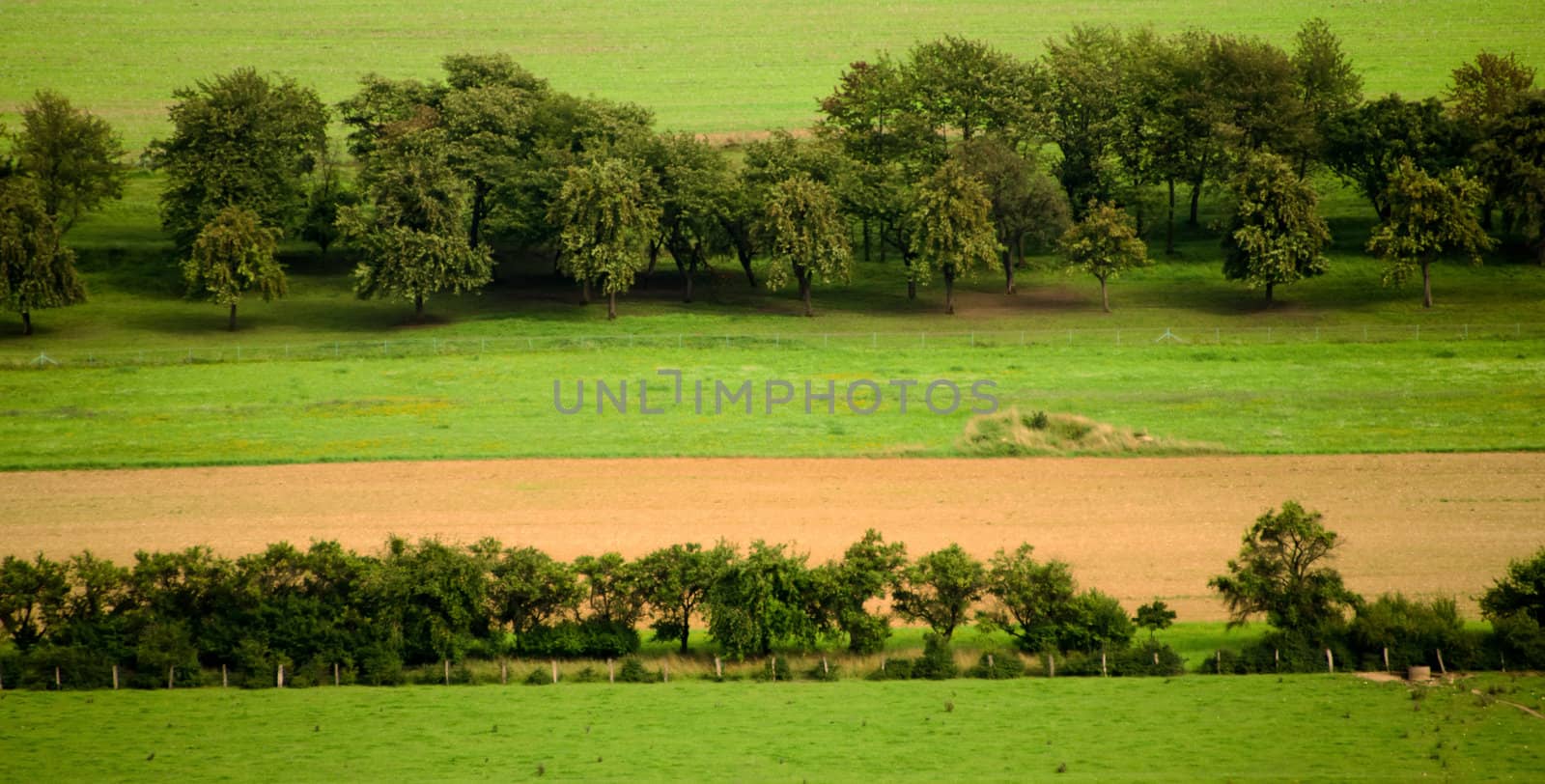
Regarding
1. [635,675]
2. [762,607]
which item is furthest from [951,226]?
[635,675]

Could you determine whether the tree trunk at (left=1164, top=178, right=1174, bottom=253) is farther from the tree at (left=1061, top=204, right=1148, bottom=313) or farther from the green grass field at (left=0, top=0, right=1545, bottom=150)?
the green grass field at (left=0, top=0, right=1545, bottom=150)

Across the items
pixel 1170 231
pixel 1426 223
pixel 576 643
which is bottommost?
pixel 576 643

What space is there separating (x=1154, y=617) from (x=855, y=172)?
2157 inches

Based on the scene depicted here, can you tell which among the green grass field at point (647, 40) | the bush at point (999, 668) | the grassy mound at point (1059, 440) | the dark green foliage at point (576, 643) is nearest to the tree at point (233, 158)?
the green grass field at point (647, 40)

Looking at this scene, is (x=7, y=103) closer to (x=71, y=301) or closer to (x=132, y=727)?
(x=71, y=301)

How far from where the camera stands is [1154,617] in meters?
41.8

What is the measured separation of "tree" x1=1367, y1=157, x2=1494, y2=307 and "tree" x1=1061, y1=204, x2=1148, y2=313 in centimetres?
1195

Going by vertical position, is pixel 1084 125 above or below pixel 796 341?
above

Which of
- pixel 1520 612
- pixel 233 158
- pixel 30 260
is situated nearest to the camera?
pixel 1520 612

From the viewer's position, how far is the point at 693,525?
2099 inches

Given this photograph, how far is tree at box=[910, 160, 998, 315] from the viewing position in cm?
8719

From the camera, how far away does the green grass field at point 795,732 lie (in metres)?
34.6

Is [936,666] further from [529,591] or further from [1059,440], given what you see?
[1059,440]

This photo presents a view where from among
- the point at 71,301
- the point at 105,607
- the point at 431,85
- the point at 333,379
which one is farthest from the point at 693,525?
the point at 431,85
